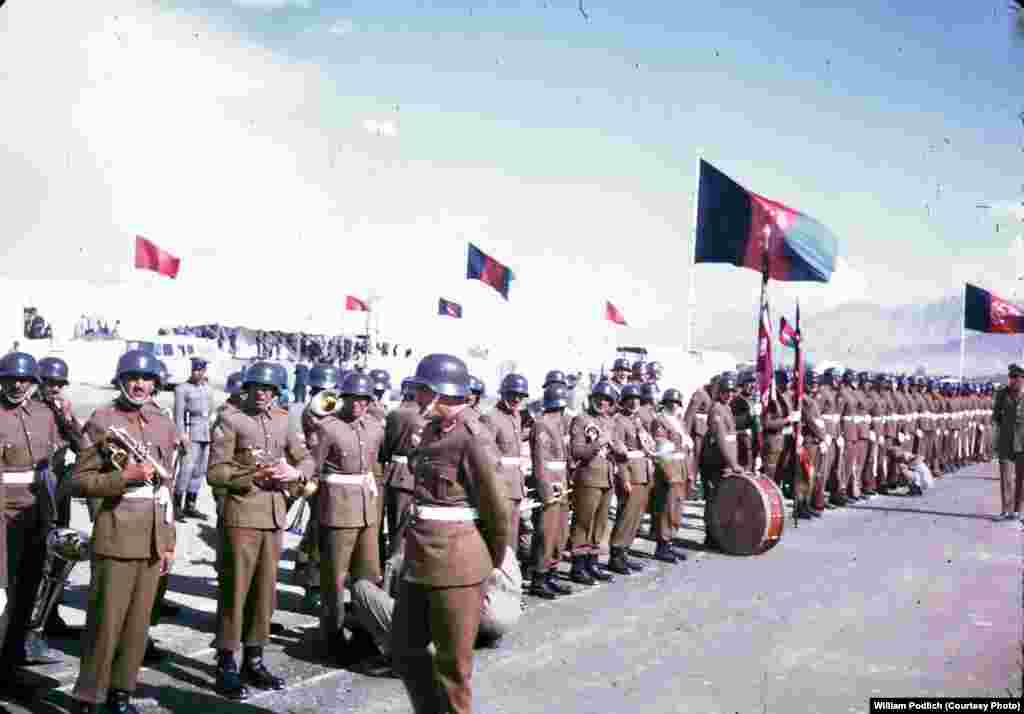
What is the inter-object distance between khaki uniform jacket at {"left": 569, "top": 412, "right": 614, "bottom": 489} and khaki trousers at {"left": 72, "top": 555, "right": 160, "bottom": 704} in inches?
208

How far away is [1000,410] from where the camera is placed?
16.8 meters

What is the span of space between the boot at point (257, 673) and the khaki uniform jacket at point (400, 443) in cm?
282

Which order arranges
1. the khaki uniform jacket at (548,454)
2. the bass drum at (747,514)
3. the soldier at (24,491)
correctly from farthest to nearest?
the bass drum at (747,514)
the khaki uniform jacket at (548,454)
the soldier at (24,491)

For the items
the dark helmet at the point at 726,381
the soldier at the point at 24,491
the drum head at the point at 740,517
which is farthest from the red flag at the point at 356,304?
the soldier at the point at 24,491

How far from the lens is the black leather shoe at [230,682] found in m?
6.70

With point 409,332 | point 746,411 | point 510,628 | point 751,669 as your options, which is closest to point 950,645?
point 751,669

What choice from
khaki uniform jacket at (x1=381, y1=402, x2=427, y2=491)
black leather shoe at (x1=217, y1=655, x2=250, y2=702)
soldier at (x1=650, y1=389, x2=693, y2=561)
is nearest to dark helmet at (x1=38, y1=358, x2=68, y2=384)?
khaki uniform jacket at (x1=381, y1=402, x2=427, y2=491)

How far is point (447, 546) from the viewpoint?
545 centimetres

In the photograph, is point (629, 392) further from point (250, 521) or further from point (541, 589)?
point (250, 521)

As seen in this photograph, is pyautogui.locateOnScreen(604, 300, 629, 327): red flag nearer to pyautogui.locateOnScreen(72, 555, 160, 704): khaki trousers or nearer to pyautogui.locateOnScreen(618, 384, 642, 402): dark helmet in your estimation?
pyautogui.locateOnScreen(618, 384, 642, 402): dark helmet

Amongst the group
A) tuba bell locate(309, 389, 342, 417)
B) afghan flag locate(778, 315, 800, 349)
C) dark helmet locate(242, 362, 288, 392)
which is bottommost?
tuba bell locate(309, 389, 342, 417)

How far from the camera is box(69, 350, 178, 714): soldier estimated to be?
6086 mm

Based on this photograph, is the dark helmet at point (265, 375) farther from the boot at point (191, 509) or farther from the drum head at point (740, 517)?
the boot at point (191, 509)

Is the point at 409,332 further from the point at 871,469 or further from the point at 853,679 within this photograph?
the point at 853,679
